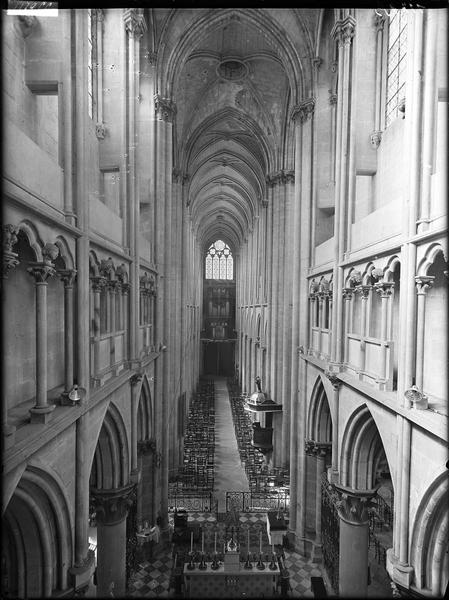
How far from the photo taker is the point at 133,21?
1046 cm

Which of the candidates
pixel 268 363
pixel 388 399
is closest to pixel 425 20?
pixel 388 399

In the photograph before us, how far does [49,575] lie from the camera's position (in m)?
5.57

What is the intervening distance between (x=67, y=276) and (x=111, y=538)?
22.3 feet

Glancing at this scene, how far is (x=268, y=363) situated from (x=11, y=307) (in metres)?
19.9

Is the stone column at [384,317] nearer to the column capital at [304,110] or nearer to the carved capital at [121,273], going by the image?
the carved capital at [121,273]

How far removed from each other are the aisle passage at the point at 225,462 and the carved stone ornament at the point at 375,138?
14.6m

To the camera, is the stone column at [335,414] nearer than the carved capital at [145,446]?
Yes

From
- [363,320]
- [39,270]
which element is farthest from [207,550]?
[39,270]

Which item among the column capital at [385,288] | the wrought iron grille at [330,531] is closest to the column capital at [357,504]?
the wrought iron grille at [330,531]

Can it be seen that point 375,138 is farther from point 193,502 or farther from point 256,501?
point 193,502

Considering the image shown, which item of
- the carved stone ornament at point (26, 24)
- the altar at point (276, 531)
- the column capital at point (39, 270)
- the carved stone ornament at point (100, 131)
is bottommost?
the altar at point (276, 531)

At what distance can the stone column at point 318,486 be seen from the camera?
13578 millimetres

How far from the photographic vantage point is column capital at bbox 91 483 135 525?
9.41 meters

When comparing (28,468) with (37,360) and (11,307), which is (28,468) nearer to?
(37,360)
